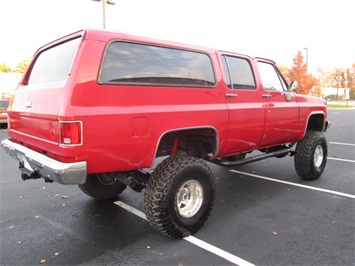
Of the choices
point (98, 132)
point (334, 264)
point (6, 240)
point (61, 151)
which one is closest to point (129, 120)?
point (98, 132)

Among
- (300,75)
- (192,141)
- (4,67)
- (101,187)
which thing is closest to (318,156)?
(192,141)

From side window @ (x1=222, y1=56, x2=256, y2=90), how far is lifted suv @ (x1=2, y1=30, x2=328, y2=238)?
16mm

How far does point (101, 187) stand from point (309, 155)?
3578 mm

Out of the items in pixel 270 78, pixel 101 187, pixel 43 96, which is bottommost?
pixel 101 187

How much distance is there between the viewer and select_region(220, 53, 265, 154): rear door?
3984 millimetres

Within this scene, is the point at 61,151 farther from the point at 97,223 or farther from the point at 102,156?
the point at 97,223

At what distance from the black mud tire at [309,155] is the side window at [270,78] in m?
1.08

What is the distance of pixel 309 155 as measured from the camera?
210 inches

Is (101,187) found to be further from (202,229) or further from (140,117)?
(140,117)

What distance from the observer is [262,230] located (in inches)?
142

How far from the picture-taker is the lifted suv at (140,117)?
277 centimetres

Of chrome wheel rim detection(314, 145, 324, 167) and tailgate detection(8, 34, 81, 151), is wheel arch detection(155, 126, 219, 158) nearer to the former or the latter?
tailgate detection(8, 34, 81, 151)

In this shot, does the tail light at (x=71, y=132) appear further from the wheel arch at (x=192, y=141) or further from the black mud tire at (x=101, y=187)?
the black mud tire at (x=101, y=187)

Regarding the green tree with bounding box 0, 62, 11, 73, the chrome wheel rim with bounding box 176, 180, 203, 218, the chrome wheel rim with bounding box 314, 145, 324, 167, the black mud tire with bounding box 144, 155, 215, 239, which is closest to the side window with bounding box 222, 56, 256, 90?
the black mud tire with bounding box 144, 155, 215, 239
